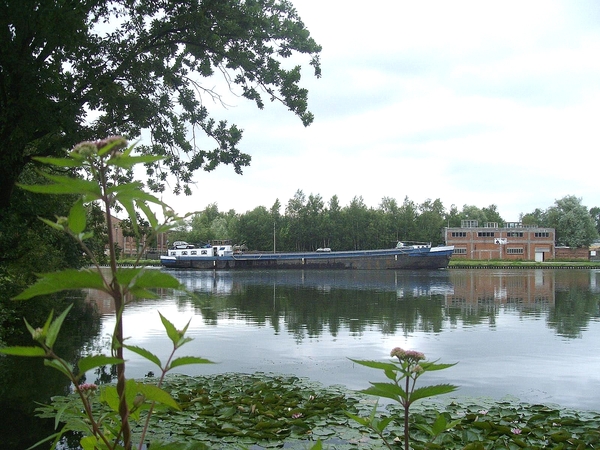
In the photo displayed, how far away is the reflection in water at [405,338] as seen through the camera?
866cm

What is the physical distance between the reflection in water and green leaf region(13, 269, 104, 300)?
2.09 meters

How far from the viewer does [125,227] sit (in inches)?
455

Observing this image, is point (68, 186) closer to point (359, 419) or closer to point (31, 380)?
point (359, 419)

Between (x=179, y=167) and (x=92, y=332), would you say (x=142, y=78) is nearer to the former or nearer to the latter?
(x=179, y=167)

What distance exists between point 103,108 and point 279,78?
404 centimetres

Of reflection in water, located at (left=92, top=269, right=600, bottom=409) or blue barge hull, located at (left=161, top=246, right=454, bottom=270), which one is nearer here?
reflection in water, located at (left=92, top=269, right=600, bottom=409)

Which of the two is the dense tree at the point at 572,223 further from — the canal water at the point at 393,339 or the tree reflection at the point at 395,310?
the canal water at the point at 393,339

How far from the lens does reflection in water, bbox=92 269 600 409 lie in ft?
28.4

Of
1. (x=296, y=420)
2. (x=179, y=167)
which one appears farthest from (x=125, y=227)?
(x=296, y=420)

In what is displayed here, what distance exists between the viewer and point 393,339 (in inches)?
483

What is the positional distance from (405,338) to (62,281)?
11.9 meters

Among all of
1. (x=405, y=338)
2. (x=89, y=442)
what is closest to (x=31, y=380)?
(x=89, y=442)

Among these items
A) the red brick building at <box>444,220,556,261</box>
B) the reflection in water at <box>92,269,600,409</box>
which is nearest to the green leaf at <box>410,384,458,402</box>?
the reflection in water at <box>92,269,600,409</box>

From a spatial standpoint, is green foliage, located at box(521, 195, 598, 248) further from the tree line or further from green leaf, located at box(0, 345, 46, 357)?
green leaf, located at box(0, 345, 46, 357)
